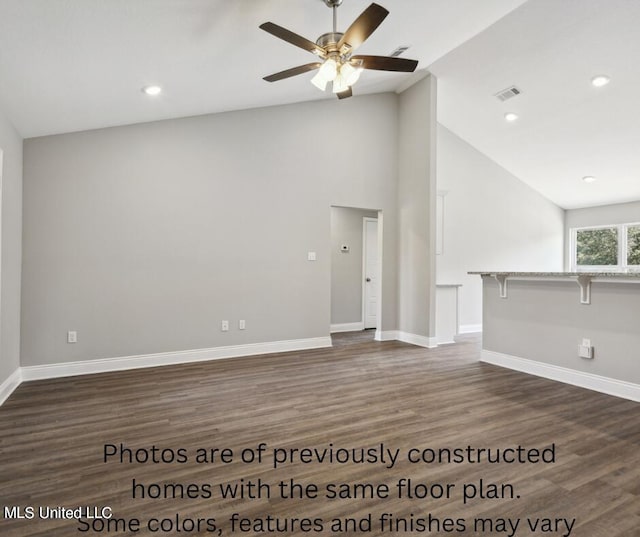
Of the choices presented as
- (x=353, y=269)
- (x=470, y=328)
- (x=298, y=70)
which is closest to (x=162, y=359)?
(x=298, y=70)

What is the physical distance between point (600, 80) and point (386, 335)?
426 cm

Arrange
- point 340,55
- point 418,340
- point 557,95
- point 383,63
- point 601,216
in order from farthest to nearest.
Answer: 1. point 601,216
2. point 418,340
3. point 557,95
4. point 383,63
5. point 340,55

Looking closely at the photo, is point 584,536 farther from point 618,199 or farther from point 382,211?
point 618,199

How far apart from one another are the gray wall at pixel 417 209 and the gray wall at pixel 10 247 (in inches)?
185

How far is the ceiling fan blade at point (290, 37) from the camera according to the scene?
7.74 feet

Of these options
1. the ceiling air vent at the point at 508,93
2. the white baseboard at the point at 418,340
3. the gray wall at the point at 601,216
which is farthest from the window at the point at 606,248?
the white baseboard at the point at 418,340

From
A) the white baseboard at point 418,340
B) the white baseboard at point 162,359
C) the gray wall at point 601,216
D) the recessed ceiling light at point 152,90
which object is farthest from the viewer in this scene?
the gray wall at point 601,216

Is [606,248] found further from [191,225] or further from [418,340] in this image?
[191,225]

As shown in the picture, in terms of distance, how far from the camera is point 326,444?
2.42m

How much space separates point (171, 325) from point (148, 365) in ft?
1.61

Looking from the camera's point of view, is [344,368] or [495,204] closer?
[344,368]

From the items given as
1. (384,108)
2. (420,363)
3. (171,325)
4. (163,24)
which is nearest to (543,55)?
(384,108)

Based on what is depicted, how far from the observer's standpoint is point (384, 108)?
234 inches

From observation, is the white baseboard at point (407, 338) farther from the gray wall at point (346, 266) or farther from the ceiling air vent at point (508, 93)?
the ceiling air vent at point (508, 93)
